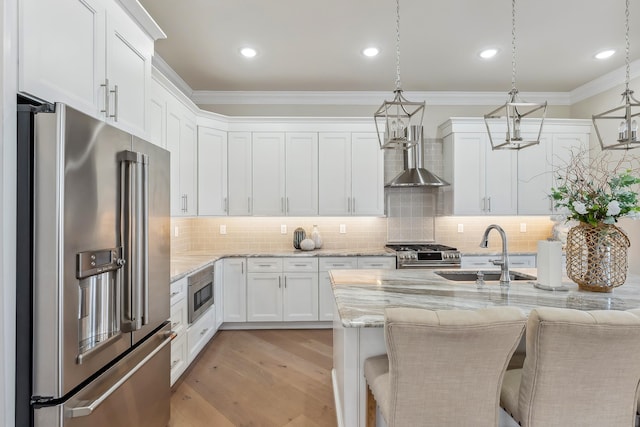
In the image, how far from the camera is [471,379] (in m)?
1.33

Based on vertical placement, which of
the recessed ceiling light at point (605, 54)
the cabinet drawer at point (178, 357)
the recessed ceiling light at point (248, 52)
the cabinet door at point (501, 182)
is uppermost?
the recessed ceiling light at point (605, 54)

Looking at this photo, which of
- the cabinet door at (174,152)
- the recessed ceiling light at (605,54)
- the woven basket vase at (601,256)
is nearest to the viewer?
the woven basket vase at (601,256)

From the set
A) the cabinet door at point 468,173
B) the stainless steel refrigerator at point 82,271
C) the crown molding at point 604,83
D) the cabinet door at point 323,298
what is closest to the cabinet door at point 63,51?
the stainless steel refrigerator at point 82,271

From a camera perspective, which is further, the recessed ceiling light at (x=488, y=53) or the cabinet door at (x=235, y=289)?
the cabinet door at (x=235, y=289)

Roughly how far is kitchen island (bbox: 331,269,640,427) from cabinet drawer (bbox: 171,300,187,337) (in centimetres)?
125

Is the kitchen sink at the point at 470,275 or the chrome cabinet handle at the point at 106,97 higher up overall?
the chrome cabinet handle at the point at 106,97

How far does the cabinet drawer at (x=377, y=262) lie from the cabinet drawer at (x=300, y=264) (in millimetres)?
535

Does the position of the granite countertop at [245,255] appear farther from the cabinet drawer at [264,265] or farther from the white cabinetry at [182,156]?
the white cabinetry at [182,156]

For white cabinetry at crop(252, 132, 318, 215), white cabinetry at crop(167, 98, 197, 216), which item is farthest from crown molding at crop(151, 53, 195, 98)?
white cabinetry at crop(252, 132, 318, 215)

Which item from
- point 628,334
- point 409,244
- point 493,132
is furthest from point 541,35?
point 628,334

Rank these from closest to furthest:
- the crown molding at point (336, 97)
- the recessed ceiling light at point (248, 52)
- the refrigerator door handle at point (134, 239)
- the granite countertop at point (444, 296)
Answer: the refrigerator door handle at point (134, 239) → the granite countertop at point (444, 296) → the recessed ceiling light at point (248, 52) → the crown molding at point (336, 97)

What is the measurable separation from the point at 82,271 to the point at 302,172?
3161 mm

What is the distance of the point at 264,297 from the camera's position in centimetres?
410

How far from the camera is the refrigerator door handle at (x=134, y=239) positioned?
160cm
